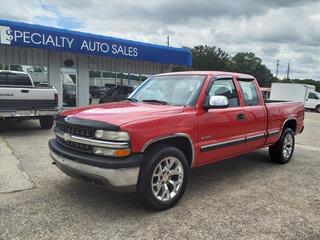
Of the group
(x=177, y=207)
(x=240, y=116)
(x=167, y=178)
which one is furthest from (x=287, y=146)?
(x=167, y=178)

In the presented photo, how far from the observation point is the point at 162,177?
14.5 feet

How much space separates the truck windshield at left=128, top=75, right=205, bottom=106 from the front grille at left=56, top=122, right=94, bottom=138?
137cm

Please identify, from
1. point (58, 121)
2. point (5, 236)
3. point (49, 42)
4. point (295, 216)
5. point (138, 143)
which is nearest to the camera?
point (5, 236)

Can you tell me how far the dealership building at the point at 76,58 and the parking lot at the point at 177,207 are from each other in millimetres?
10968

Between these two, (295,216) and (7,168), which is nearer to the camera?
(295,216)

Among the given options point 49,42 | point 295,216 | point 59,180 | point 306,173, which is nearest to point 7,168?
point 59,180

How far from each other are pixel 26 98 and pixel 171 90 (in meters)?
6.19

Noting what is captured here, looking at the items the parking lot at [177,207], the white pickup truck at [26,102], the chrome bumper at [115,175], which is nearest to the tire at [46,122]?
the white pickup truck at [26,102]

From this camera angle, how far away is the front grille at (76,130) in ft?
13.8

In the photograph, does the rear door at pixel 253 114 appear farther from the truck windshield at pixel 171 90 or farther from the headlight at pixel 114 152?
the headlight at pixel 114 152

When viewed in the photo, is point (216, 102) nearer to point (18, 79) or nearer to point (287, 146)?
point (287, 146)

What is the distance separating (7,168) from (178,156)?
352 centimetres

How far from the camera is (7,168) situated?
6289mm

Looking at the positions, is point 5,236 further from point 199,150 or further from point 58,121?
point 199,150
